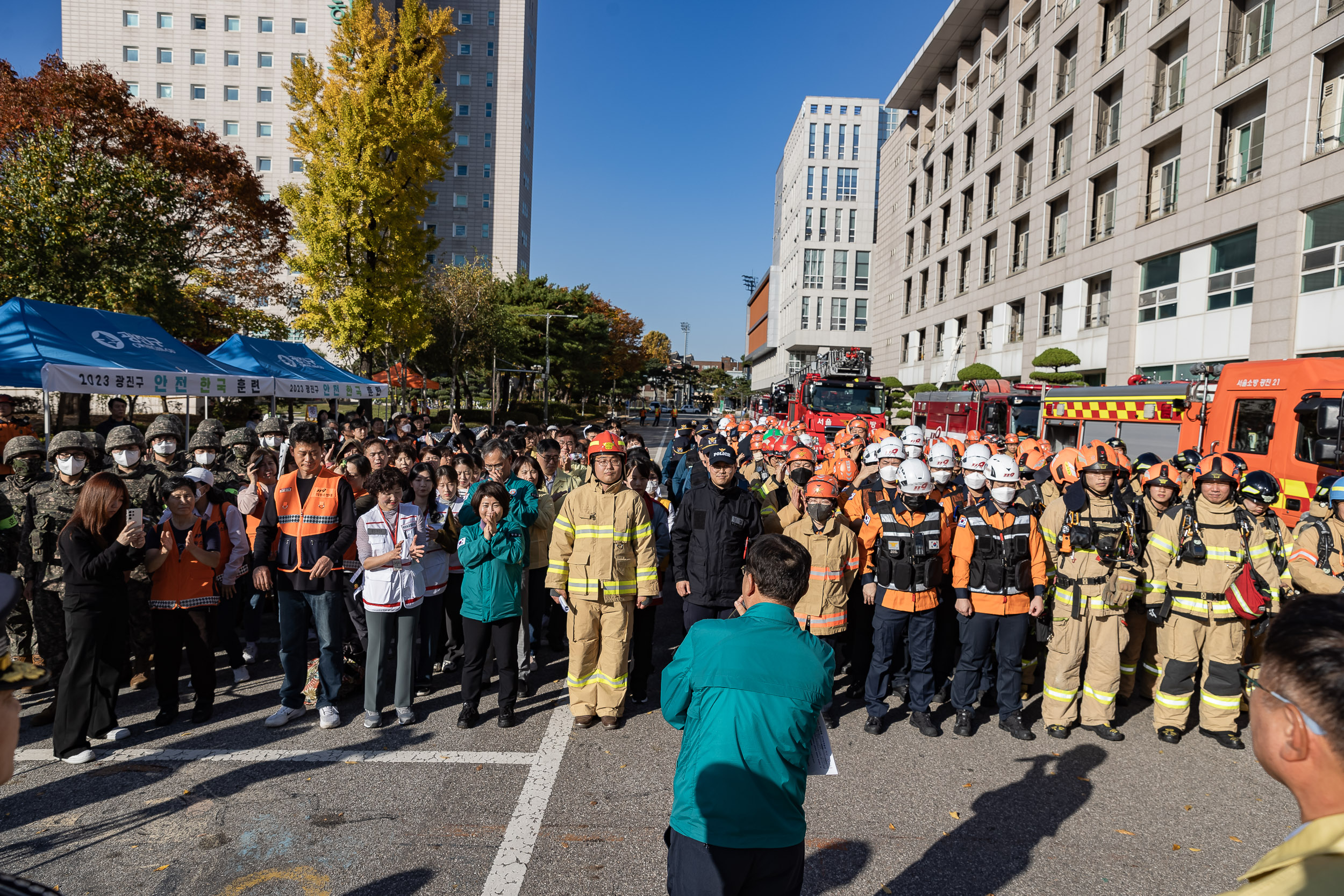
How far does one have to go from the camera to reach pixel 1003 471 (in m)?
5.50

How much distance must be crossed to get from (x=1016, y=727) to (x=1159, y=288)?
21.2 m

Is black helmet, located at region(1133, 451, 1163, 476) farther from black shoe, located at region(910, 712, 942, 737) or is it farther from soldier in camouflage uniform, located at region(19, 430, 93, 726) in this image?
soldier in camouflage uniform, located at region(19, 430, 93, 726)

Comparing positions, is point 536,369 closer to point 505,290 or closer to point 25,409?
point 505,290

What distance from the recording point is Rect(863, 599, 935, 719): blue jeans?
537cm

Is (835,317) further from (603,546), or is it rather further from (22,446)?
(22,446)

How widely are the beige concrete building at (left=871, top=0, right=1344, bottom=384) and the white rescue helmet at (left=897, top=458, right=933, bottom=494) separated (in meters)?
15.3

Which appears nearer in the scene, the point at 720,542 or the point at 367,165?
the point at 720,542

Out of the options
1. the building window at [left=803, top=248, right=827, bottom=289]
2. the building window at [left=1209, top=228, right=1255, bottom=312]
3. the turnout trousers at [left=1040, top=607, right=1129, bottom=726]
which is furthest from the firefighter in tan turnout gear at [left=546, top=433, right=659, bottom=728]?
the building window at [left=803, top=248, right=827, bottom=289]

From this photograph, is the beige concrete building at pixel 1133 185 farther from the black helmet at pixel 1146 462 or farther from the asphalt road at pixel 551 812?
the asphalt road at pixel 551 812

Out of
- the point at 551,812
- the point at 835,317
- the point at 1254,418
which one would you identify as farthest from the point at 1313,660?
the point at 835,317

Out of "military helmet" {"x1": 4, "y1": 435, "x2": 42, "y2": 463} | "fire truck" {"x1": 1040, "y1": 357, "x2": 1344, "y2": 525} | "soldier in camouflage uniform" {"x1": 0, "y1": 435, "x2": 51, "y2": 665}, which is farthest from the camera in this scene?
"fire truck" {"x1": 1040, "y1": 357, "x2": 1344, "y2": 525}

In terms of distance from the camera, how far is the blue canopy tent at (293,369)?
53.5 ft

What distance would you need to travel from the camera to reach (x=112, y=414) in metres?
10.6

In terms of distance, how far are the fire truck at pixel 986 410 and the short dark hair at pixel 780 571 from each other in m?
13.4
